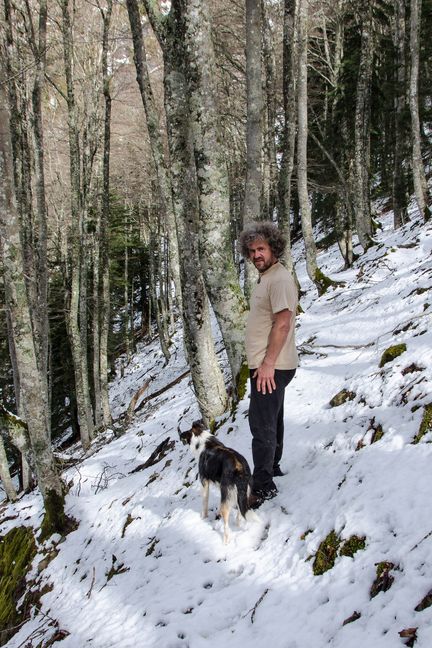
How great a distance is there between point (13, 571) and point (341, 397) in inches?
219

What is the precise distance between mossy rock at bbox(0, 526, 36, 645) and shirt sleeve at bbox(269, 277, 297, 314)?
201 inches

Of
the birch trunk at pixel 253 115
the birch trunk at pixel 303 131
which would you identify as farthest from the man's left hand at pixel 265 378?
the birch trunk at pixel 303 131

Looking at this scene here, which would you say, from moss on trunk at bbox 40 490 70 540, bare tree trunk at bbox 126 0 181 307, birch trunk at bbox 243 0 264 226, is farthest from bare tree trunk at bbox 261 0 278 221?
moss on trunk at bbox 40 490 70 540

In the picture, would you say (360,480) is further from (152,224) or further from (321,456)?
(152,224)

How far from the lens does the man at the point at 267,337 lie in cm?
356

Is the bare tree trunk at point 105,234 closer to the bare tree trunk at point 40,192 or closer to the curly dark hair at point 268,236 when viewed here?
the bare tree trunk at point 40,192

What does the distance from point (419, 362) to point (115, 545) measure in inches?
163

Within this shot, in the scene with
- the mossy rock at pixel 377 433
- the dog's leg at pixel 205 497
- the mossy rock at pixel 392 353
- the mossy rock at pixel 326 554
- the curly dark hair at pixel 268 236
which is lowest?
the dog's leg at pixel 205 497

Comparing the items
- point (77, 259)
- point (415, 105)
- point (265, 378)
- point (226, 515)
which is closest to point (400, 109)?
point (415, 105)

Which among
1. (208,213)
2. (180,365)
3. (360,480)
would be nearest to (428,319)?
(360,480)

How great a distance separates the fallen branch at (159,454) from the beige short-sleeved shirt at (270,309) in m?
3.94

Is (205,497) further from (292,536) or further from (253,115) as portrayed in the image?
→ (253,115)

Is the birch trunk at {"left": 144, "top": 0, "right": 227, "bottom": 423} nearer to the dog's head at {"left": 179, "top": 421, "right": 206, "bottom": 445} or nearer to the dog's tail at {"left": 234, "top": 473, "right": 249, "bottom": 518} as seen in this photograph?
the dog's head at {"left": 179, "top": 421, "right": 206, "bottom": 445}

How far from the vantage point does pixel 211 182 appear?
18.9 ft
